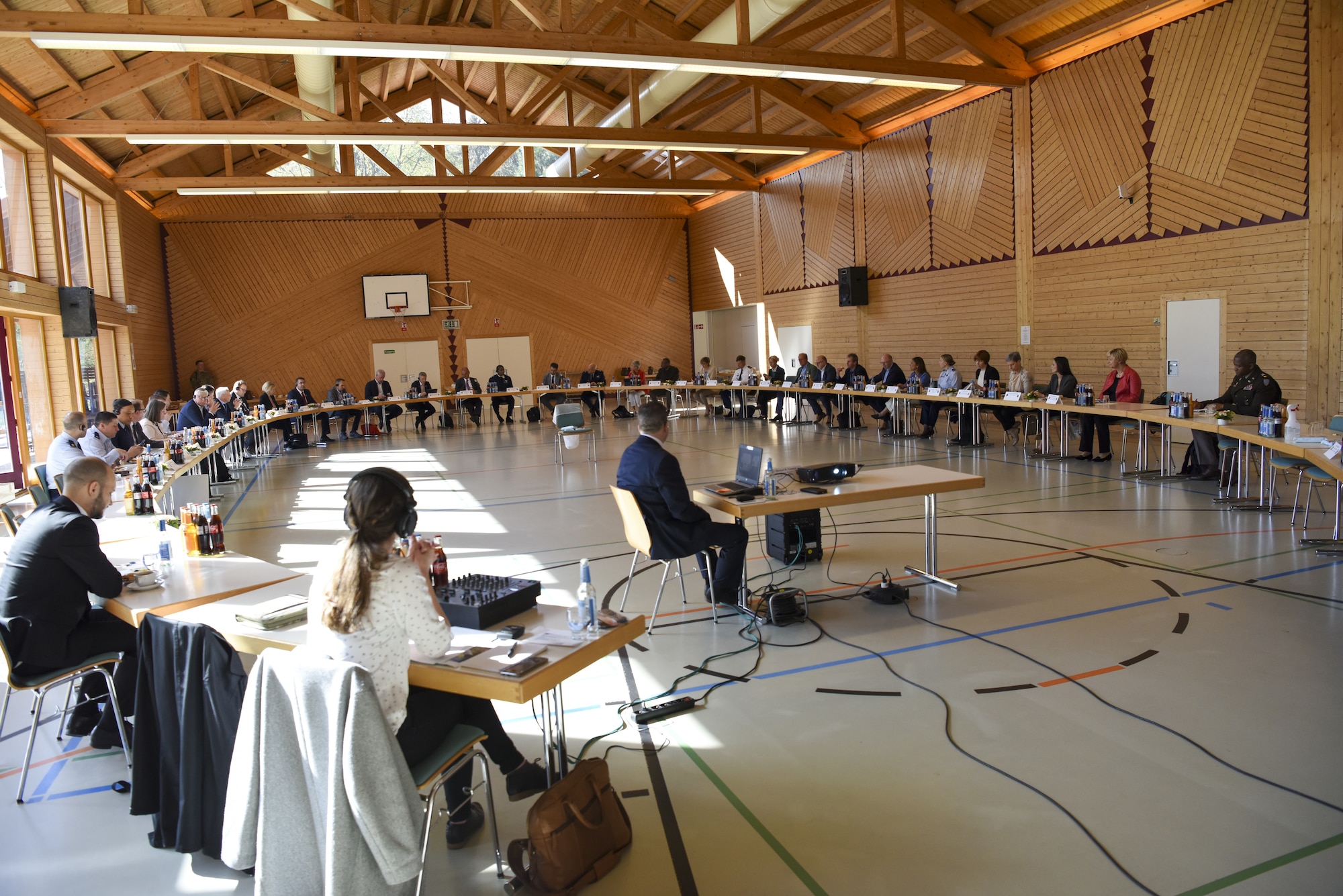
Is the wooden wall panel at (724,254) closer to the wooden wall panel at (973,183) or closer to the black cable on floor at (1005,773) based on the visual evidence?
the wooden wall panel at (973,183)

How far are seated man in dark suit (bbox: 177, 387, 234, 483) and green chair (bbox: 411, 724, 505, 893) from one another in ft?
28.6

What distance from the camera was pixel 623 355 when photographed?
864 inches

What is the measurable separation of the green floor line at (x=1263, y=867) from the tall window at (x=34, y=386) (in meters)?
12.9

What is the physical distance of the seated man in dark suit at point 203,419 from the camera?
10469 millimetres

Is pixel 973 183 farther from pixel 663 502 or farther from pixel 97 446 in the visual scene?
pixel 97 446

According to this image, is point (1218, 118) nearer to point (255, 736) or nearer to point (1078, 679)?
point (1078, 679)

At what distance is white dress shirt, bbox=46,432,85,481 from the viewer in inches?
270

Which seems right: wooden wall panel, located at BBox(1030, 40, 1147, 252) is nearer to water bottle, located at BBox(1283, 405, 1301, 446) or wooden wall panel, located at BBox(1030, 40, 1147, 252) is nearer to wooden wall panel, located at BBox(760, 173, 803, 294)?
water bottle, located at BBox(1283, 405, 1301, 446)

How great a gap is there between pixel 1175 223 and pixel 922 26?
4495mm

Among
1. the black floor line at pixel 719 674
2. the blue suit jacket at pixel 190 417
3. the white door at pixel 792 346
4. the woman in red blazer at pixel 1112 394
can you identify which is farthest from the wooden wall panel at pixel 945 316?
the blue suit jacket at pixel 190 417

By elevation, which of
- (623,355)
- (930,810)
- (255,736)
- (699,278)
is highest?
(699,278)

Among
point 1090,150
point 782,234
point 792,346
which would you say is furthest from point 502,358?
point 1090,150

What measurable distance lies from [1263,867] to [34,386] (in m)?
13.7

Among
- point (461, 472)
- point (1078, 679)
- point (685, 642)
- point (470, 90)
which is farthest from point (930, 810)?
point (470, 90)
